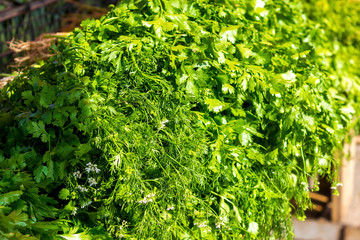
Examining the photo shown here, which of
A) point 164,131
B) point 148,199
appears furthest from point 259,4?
point 148,199

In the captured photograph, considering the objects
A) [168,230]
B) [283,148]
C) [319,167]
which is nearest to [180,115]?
[168,230]

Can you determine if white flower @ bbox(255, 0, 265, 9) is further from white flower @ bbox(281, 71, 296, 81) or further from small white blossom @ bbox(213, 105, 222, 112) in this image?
small white blossom @ bbox(213, 105, 222, 112)

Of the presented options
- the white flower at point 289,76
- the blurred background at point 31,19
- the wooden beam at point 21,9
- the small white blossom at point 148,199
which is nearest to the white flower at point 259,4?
the white flower at point 289,76

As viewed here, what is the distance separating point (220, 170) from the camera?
6.02 feet

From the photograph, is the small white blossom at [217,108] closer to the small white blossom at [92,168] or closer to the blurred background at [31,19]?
the small white blossom at [92,168]

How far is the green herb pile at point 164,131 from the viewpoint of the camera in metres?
1.66

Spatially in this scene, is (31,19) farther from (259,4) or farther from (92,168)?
(92,168)

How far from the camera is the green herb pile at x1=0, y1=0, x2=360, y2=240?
1.66 m

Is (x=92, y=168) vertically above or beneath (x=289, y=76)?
beneath

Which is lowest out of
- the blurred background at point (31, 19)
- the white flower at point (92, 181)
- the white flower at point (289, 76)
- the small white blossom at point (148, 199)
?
the blurred background at point (31, 19)

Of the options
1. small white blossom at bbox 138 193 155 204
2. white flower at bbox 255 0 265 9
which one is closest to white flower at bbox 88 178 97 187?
small white blossom at bbox 138 193 155 204

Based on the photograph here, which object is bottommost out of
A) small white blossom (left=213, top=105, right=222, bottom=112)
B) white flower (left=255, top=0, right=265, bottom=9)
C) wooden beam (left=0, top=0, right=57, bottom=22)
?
wooden beam (left=0, top=0, right=57, bottom=22)

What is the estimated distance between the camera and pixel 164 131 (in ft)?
5.59

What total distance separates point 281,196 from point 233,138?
1.14 ft
